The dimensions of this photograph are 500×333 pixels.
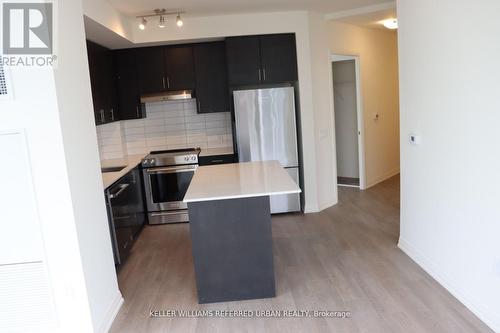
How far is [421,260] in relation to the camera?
3.35 meters

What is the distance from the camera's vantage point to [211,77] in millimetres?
5055

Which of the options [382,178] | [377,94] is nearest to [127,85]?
[377,94]

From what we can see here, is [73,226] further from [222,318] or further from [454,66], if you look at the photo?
[454,66]

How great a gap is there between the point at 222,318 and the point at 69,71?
1.96 metres

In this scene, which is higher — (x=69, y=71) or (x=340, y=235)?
(x=69, y=71)

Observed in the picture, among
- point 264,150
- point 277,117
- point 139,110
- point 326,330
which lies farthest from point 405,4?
point 139,110

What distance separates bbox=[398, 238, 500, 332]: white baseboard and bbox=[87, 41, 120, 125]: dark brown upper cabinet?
3.40m

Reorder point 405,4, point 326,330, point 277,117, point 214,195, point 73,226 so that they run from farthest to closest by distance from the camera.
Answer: point 277,117, point 405,4, point 214,195, point 326,330, point 73,226

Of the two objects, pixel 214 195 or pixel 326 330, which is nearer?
pixel 326 330

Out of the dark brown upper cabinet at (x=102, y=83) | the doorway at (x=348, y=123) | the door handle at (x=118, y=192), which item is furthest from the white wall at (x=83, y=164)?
the doorway at (x=348, y=123)

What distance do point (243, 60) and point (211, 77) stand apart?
1.69 feet

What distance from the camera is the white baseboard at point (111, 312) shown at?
269 centimetres

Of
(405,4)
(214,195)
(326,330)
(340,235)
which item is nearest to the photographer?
(326,330)

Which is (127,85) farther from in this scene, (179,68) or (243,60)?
(243,60)
